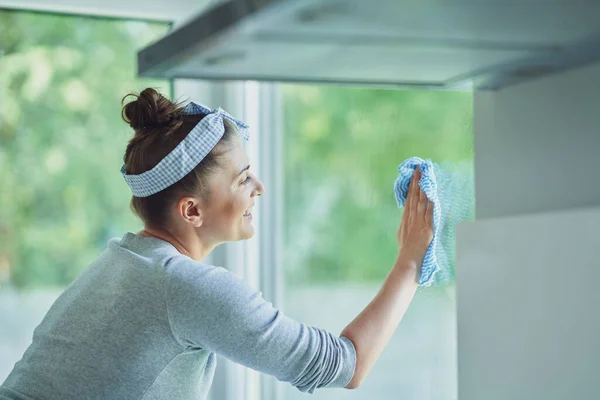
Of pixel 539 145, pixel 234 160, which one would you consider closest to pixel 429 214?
pixel 539 145

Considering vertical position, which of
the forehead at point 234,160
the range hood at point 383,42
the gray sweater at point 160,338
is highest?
the range hood at point 383,42

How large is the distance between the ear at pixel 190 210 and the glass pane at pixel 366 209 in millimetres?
386

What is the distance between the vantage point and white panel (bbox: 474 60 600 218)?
1138 mm

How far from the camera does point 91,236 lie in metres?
2.21

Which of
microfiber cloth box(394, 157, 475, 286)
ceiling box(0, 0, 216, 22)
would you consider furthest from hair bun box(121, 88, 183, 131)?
ceiling box(0, 0, 216, 22)

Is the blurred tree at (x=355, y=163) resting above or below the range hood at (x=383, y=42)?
below

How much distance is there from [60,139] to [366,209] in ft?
2.75

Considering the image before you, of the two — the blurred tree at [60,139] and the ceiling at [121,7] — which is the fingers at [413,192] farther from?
the blurred tree at [60,139]

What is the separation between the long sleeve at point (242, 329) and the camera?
4.01 ft

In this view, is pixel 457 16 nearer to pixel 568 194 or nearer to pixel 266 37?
pixel 266 37

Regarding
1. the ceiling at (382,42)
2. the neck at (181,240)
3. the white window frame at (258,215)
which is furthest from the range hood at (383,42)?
the white window frame at (258,215)

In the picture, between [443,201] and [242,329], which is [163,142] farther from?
[443,201]

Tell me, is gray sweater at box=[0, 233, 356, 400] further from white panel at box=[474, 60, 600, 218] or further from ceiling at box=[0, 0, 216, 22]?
ceiling at box=[0, 0, 216, 22]

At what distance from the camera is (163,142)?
134 centimetres
